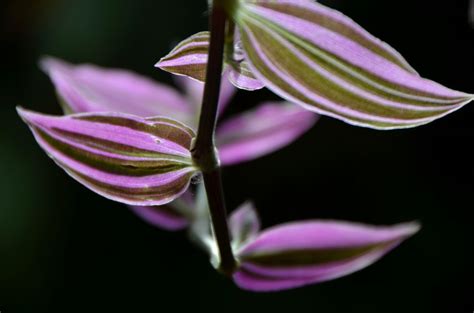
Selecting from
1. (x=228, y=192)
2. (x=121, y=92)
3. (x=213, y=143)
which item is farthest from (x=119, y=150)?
(x=228, y=192)

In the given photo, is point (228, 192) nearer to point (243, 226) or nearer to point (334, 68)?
point (243, 226)

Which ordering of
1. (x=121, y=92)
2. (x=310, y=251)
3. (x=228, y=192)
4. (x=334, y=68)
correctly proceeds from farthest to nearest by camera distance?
(x=228, y=192) → (x=121, y=92) → (x=310, y=251) → (x=334, y=68)

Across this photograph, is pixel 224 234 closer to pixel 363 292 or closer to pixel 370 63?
pixel 370 63

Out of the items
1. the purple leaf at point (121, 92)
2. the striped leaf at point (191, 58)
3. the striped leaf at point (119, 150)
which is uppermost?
the striped leaf at point (191, 58)

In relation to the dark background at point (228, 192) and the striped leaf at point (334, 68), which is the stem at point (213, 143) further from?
the dark background at point (228, 192)

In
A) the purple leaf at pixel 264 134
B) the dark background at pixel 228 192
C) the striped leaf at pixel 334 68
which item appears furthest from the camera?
the dark background at pixel 228 192

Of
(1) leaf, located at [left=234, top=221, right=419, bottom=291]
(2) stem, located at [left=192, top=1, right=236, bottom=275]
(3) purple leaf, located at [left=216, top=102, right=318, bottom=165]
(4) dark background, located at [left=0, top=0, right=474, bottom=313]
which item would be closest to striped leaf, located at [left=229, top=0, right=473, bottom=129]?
(2) stem, located at [left=192, top=1, right=236, bottom=275]

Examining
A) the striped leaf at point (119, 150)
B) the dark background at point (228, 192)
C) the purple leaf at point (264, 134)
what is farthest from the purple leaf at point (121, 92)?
the dark background at point (228, 192)
